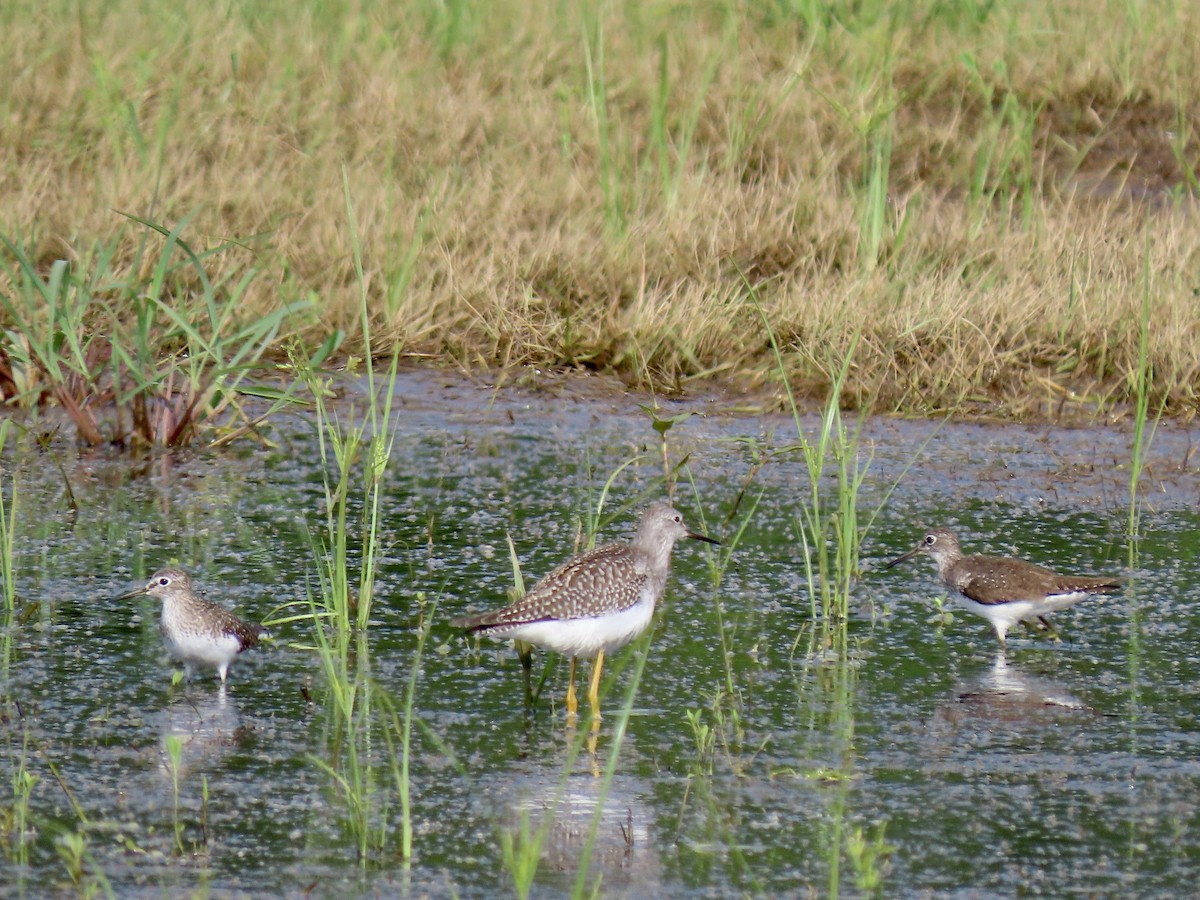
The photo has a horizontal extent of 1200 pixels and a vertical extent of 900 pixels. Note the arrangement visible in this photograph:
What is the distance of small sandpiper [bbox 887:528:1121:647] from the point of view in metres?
6.28

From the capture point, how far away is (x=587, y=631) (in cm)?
568

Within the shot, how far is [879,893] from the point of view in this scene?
424 centimetres

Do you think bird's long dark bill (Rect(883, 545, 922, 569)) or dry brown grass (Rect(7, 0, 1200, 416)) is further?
dry brown grass (Rect(7, 0, 1200, 416))

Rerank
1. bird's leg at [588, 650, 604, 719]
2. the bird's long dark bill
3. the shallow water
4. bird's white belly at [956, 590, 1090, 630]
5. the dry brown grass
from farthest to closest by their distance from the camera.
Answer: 1. the dry brown grass
2. the bird's long dark bill
3. bird's white belly at [956, 590, 1090, 630]
4. bird's leg at [588, 650, 604, 719]
5. the shallow water

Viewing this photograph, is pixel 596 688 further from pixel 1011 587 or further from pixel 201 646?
pixel 1011 587

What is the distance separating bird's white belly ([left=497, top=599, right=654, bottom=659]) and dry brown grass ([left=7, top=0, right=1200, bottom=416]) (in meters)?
3.38

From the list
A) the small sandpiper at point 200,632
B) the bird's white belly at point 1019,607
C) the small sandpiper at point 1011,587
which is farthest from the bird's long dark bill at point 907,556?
the small sandpiper at point 200,632

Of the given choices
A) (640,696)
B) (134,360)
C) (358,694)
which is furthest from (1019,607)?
(134,360)

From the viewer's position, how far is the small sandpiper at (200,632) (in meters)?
5.61

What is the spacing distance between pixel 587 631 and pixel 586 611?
2.7 inches

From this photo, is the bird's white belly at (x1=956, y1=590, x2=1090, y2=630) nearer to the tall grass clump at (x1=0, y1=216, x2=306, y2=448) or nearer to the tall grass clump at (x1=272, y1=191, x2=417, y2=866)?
the tall grass clump at (x1=272, y1=191, x2=417, y2=866)

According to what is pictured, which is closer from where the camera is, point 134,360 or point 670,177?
point 134,360

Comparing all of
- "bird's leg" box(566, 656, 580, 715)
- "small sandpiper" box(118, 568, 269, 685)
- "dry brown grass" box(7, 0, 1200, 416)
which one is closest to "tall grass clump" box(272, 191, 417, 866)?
"small sandpiper" box(118, 568, 269, 685)

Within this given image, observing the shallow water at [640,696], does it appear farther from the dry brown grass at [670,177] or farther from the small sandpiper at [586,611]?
the dry brown grass at [670,177]
